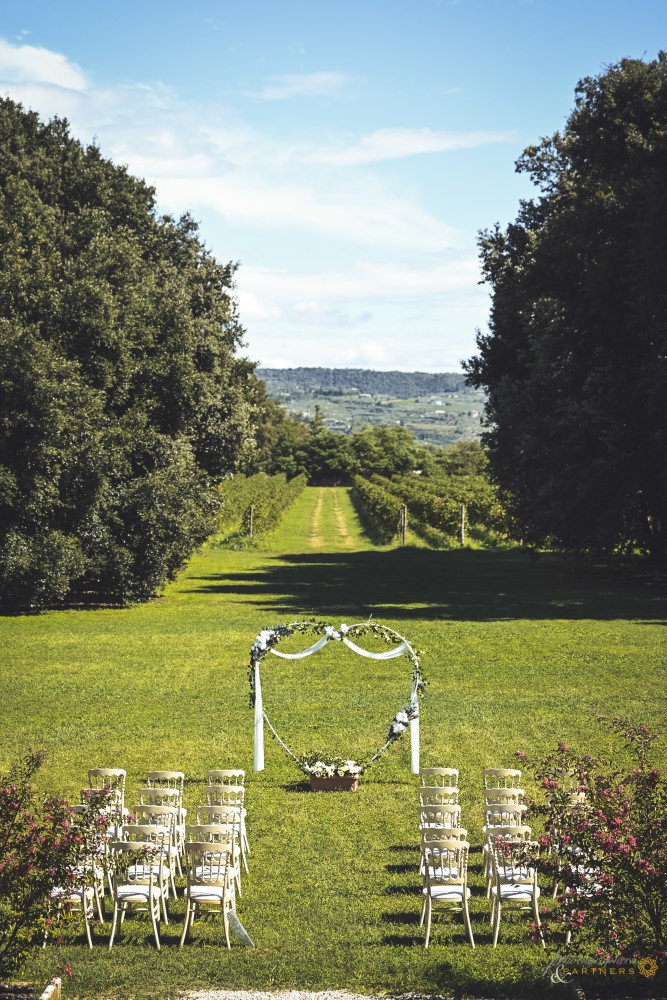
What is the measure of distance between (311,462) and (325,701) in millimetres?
127796

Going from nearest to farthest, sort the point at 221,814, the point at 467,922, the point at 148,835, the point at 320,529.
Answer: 1. the point at 467,922
2. the point at 148,835
3. the point at 221,814
4. the point at 320,529

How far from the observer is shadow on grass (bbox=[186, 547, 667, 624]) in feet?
118

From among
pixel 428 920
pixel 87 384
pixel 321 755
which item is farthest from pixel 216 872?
pixel 87 384

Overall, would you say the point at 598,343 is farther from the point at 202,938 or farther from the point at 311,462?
the point at 311,462

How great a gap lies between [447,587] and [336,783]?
26.9 meters

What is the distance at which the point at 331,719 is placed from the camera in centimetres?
2156

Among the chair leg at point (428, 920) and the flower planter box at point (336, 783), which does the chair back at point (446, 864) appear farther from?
the flower planter box at point (336, 783)

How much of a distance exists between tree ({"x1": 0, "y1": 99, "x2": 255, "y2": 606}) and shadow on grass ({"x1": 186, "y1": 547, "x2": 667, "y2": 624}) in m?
4.83

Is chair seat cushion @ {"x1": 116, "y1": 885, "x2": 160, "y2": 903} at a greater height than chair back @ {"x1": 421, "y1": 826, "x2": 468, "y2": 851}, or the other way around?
chair back @ {"x1": 421, "y1": 826, "x2": 468, "y2": 851}

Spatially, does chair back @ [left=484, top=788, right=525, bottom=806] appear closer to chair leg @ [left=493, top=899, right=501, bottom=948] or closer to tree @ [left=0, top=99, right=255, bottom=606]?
chair leg @ [left=493, top=899, right=501, bottom=948]

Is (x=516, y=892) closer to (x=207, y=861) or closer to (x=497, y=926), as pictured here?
(x=497, y=926)

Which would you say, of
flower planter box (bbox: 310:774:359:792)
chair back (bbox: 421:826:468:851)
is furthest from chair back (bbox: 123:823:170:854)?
flower planter box (bbox: 310:774:359:792)

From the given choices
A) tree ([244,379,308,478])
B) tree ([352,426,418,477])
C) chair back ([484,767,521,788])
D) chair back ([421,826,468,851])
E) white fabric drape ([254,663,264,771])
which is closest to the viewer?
chair back ([421,826,468,851])

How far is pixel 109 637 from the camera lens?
3184 cm
